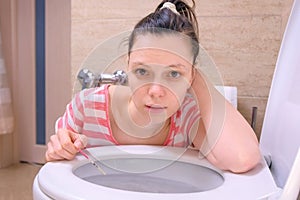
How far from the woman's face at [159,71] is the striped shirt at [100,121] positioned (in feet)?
0.34

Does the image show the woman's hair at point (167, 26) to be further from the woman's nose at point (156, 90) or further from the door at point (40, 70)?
the door at point (40, 70)

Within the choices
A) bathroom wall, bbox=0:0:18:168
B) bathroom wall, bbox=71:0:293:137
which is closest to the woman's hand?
bathroom wall, bbox=71:0:293:137

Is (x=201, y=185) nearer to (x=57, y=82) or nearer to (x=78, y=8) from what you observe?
(x=78, y=8)

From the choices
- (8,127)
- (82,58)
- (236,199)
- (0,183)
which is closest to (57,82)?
(8,127)

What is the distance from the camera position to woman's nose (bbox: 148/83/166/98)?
2.05 feet

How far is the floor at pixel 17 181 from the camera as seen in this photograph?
→ 1.70m

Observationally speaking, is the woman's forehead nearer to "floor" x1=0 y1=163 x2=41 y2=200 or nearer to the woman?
the woman

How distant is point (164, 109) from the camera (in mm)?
687

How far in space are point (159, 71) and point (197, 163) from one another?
0.76 feet

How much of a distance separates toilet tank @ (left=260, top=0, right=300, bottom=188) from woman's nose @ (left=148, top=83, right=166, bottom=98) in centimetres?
27

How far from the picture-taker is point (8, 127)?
2.00m

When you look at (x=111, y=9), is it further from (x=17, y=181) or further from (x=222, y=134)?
(x=17, y=181)

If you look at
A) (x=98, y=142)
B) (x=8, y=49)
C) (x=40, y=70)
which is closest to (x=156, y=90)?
(x=98, y=142)

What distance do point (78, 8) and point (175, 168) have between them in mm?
838
